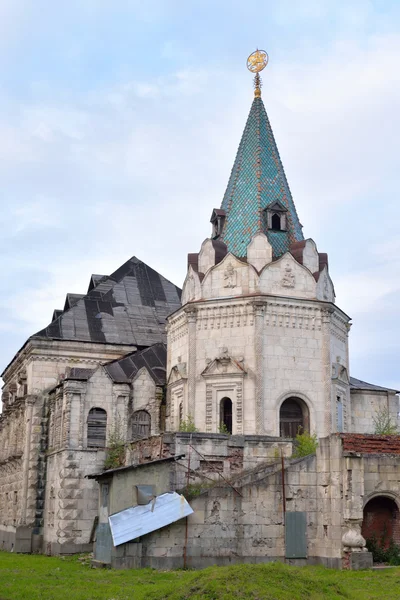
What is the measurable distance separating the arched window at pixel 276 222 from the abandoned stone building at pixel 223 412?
0.57ft

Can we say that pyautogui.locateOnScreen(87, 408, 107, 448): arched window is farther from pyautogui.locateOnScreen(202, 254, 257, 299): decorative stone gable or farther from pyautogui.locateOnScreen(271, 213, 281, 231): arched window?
pyautogui.locateOnScreen(271, 213, 281, 231): arched window

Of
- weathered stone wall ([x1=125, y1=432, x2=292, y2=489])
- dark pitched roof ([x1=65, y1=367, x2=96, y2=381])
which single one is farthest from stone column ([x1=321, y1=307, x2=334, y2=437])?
dark pitched roof ([x1=65, y1=367, x2=96, y2=381])

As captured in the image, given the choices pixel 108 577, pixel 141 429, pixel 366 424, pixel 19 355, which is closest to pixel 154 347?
pixel 141 429

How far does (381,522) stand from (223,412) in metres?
9.36

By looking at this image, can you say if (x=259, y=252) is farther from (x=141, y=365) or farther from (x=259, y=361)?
(x=141, y=365)

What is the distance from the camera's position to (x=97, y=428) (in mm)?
36062

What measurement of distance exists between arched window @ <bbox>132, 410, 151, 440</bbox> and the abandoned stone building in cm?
8

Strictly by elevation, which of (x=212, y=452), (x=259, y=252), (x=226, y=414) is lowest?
(x=212, y=452)

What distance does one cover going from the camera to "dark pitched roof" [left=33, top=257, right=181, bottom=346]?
42341 mm

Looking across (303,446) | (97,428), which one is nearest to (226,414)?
(303,446)

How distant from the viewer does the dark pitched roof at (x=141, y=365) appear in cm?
3738

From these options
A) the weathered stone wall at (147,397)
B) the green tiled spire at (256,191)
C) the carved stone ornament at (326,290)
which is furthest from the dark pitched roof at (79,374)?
the carved stone ornament at (326,290)

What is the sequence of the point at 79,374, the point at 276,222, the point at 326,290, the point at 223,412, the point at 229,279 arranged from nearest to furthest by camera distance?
the point at 223,412, the point at 229,279, the point at 326,290, the point at 276,222, the point at 79,374

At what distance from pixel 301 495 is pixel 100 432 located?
12.6m
